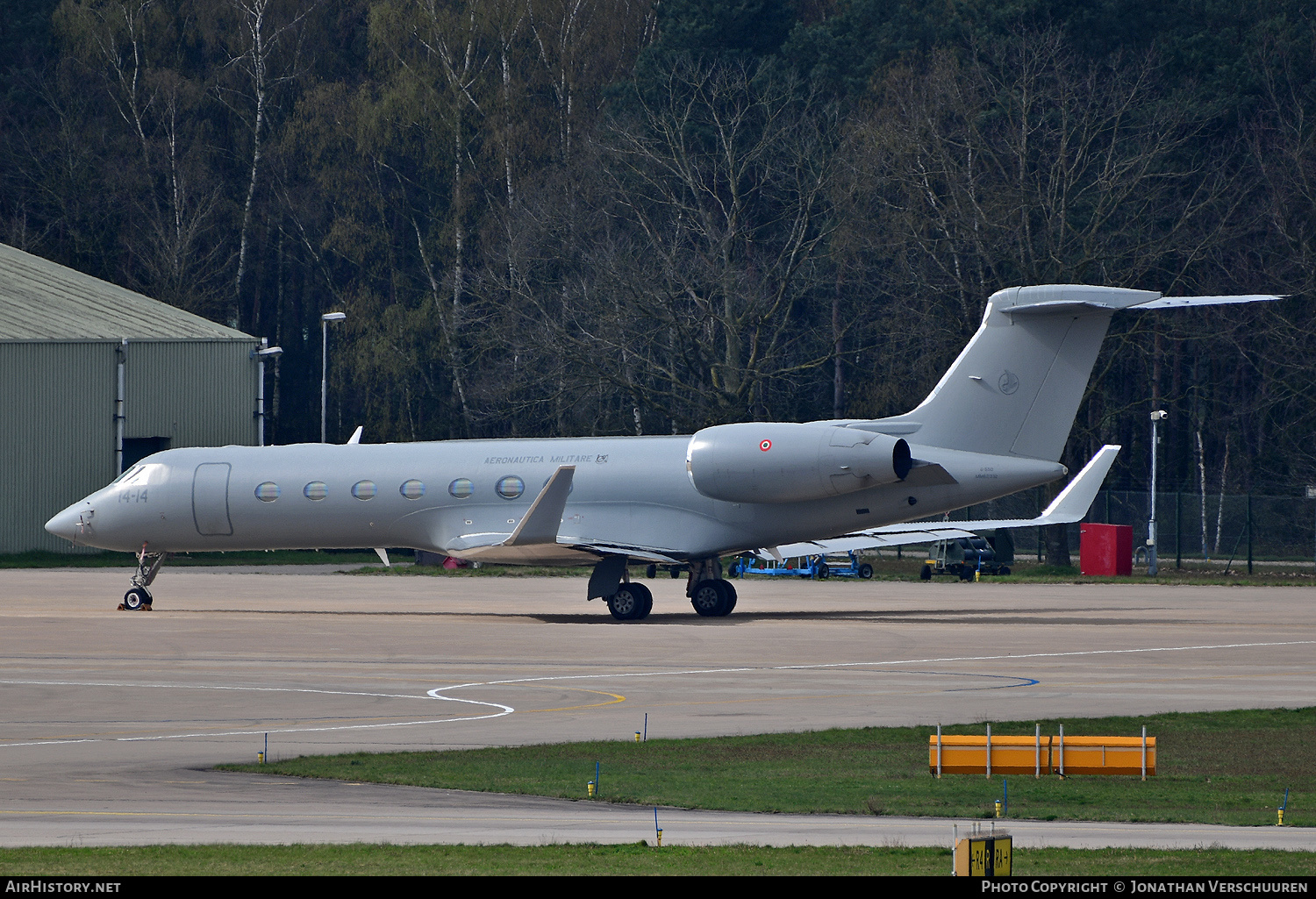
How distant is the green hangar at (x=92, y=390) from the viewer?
51656 mm

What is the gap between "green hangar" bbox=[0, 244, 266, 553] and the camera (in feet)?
169

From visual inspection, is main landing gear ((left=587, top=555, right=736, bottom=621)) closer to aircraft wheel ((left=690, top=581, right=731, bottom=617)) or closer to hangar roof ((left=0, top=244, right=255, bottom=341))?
aircraft wheel ((left=690, top=581, right=731, bottom=617))

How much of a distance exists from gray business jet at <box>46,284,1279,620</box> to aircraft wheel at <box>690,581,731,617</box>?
0.04 metres

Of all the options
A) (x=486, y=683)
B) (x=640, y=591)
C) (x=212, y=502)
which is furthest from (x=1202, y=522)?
(x=486, y=683)

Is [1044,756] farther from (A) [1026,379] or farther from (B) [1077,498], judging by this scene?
(B) [1077,498]

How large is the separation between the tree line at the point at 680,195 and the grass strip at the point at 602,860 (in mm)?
41742

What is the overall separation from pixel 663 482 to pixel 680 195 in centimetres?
3598

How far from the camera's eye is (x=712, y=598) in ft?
103

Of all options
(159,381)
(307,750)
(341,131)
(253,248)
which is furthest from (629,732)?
(253,248)

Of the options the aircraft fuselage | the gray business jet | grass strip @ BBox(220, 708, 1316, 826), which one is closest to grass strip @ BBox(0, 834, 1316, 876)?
grass strip @ BBox(220, 708, 1316, 826)

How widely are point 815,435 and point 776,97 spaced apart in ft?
116

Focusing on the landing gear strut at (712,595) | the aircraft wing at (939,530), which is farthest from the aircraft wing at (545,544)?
the aircraft wing at (939,530)

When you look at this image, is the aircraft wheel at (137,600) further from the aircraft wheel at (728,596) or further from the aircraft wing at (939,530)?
the aircraft wing at (939,530)

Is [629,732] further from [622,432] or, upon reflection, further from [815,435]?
[622,432]
